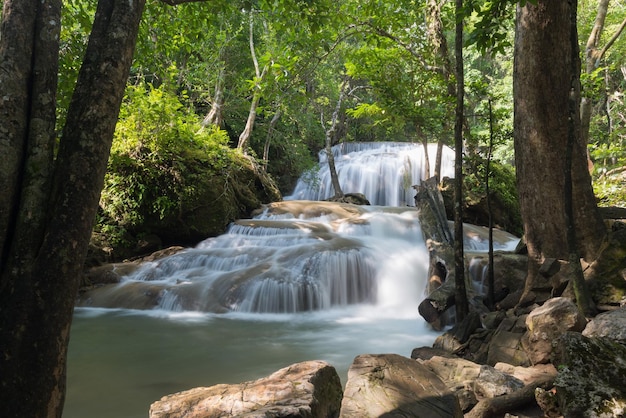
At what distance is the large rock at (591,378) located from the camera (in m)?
2.52

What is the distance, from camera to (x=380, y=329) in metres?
7.85

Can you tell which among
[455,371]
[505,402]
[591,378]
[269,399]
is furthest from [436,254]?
[269,399]

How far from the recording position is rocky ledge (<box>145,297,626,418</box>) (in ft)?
8.16

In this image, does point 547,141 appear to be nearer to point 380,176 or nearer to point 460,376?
point 460,376

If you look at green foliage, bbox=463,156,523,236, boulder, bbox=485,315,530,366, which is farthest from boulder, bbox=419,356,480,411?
green foliage, bbox=463,156,523,236

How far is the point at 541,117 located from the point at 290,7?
12.3 ft

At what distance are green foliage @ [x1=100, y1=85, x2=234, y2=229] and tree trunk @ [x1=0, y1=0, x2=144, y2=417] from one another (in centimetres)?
1011

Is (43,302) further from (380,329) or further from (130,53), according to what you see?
(380,329)

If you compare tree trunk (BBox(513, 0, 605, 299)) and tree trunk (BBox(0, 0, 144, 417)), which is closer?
tree trunk (BBox(0, 0, 144, 417))

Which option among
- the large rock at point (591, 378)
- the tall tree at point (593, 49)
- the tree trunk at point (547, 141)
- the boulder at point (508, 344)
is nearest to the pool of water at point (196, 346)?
the boulder at point (508, 344)

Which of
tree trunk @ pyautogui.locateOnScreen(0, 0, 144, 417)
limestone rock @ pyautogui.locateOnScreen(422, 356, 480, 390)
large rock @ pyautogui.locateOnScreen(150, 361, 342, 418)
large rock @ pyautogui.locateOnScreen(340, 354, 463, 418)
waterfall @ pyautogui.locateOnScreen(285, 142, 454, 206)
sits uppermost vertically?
waterfall @ pyautogui.locateOnScreen(285, 142, 454, 206)

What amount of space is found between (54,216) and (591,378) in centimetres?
329

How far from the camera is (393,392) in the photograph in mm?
3104

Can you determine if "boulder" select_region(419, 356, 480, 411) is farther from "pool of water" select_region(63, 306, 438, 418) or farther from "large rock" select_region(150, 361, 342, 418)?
"pool of water" select_region(63, 306, 438, 418)
